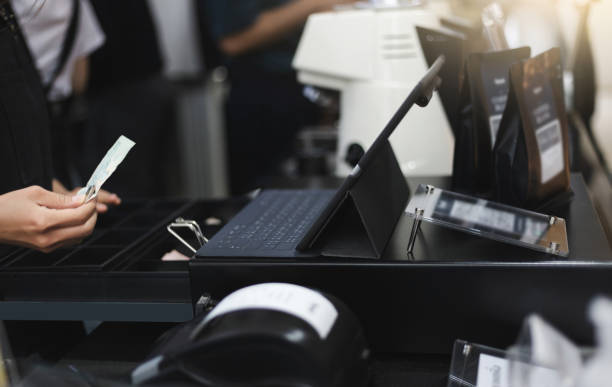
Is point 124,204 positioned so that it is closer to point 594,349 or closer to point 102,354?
point 102,354

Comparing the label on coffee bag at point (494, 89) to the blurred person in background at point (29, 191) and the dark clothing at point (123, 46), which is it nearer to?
the blurred person in background at point (29, 191)

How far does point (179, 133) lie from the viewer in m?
2.71

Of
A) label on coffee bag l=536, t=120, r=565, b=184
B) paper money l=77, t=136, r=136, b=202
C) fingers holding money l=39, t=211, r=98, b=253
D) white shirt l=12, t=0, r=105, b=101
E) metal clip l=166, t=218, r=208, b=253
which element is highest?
white shirt l=12, t=0, r=105, b=101

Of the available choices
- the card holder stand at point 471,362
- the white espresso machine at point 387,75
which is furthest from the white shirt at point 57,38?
the card holder stand at point 471,362

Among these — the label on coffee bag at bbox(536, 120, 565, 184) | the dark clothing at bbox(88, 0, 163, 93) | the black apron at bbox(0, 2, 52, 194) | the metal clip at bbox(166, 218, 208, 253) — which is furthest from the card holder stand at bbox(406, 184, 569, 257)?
Result: the dark clothing at bbox(88, 0, 163, 93)

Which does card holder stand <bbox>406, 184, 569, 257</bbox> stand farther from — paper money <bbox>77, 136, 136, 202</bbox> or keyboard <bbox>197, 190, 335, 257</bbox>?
paper money <bbox>77, 136, 136, 202</bbox>

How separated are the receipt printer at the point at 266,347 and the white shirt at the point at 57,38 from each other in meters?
1.10

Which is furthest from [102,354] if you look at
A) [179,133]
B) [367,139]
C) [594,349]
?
[179,133]

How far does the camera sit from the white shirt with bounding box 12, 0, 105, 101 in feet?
4.64

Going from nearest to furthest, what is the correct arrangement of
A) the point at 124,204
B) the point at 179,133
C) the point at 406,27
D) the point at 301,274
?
the point at 301,274
the point at 124,204
the point at 406,27
the point at 179,133

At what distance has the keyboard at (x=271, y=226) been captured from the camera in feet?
2.02

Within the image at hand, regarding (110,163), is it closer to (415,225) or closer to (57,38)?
(415,225)

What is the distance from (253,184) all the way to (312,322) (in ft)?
5.55

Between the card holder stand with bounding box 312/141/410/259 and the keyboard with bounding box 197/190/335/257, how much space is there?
40 millimetres
